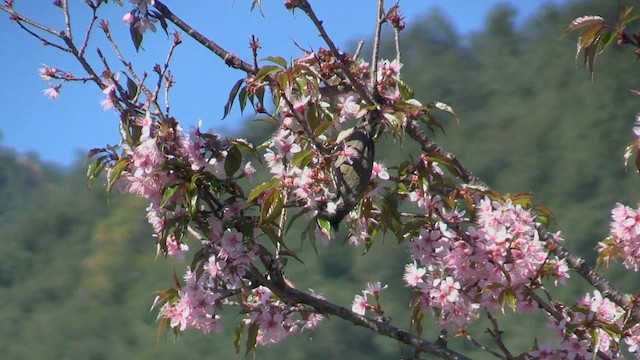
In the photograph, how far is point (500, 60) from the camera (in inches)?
368

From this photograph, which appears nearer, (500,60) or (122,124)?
(122,124)

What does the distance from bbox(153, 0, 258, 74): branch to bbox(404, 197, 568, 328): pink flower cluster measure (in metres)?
0.46

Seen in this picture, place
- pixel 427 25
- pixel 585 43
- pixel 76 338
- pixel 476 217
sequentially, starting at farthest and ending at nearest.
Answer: pixel 427 25, pixel 76 338, pixel 476 217, pixel 585 43

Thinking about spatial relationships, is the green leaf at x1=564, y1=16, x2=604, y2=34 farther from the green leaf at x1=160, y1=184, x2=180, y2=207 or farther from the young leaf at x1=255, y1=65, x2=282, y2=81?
the green leaf at x1=160, y1=184, x2=180, y2=207

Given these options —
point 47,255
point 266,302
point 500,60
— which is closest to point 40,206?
point 47,255

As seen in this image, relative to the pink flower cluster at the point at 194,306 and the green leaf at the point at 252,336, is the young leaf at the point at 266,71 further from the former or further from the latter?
the green leaf at the point at 252,336

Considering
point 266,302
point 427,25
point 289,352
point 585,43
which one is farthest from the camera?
point 427,25

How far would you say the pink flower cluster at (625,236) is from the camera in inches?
78.0

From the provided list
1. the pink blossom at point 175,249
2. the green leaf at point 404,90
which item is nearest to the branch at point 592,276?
the green leaf at point 404,90

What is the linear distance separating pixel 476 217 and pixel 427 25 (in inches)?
310

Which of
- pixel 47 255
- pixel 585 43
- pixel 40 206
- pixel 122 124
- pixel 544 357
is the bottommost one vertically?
pixel 544 357

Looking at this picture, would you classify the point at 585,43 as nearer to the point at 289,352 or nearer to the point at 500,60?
the point at 289,352

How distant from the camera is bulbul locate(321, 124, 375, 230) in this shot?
177 cm

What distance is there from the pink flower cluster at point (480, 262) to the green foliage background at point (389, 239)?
9.82ft
